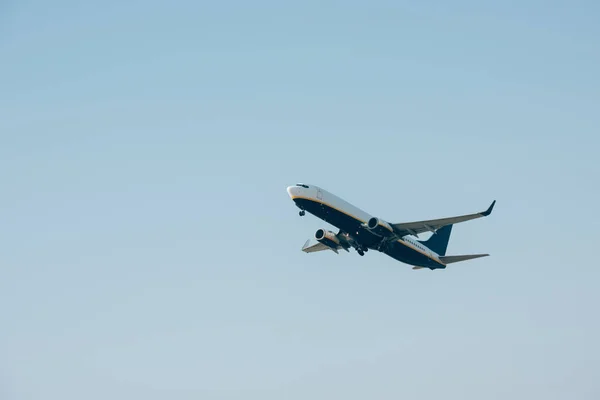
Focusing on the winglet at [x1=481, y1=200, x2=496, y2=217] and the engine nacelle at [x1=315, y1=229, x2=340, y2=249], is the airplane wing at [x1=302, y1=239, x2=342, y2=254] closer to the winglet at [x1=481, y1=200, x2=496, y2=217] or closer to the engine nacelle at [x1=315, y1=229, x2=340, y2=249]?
the engine nacelle at [x1=315, y1=229, x2=340, y2=249]

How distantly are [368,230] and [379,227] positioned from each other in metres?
1.27

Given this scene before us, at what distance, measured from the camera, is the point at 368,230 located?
290 ft

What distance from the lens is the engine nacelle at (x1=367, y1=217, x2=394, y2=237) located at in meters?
87.8

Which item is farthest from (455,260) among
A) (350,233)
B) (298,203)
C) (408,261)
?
(298,203)

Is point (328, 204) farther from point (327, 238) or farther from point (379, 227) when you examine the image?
point (327, 238)

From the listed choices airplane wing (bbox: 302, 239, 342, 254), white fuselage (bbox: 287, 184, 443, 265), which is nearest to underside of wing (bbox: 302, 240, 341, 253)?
airplane wing (bbox: 302, 239, 342, 254)

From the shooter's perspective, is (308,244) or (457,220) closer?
(457,220)

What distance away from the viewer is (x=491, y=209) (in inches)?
3223

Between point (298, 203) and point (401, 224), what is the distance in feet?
36.0

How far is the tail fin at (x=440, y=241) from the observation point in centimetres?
10106

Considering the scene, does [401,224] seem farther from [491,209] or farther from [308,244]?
[308,244]

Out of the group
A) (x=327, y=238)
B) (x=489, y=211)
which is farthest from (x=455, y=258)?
(x=327, y=238)

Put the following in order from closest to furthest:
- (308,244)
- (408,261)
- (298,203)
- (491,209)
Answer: (491,209) < (298,203) < (408,261) < (308,244)

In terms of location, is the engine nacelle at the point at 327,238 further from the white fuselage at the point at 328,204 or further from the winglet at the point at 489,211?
the winglet at the point at 489,211
